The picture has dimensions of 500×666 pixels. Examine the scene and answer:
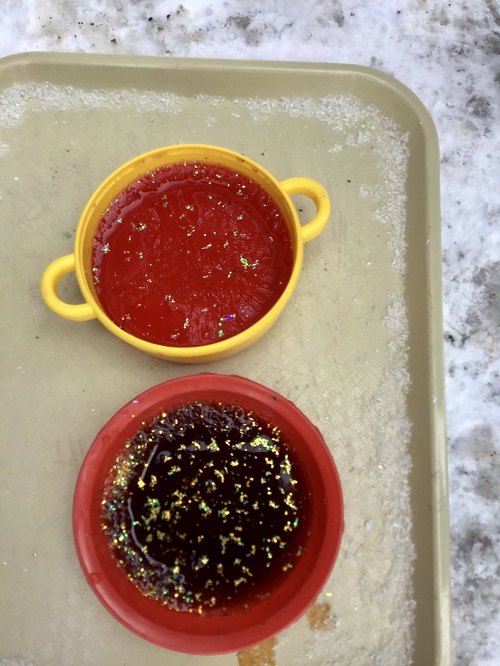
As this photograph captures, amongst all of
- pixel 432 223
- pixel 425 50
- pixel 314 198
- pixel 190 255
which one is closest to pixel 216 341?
pixel 190 255

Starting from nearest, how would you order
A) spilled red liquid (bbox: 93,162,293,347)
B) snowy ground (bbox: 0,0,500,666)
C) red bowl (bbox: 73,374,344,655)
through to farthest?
red bowl (bbox: 73,374,344,655) → spilled red liquid (bbox: 93,162,293,347) → snowy ground (bbox: 0,0,500,666)

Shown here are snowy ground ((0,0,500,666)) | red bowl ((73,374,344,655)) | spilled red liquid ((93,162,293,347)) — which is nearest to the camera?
red bowl ((73,374,344,655))

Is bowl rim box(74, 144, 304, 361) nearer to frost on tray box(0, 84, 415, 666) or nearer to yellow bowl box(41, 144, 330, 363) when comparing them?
yellow bowl box(41, 144, 330, 363)

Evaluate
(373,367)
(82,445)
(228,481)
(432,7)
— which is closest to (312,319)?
(373,367)

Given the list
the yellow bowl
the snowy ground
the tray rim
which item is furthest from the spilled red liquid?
the snowy ground

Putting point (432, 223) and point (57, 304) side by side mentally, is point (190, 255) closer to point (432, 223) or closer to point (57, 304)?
point (57, 304)

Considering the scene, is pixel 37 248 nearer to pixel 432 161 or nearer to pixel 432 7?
pixel 432 161
